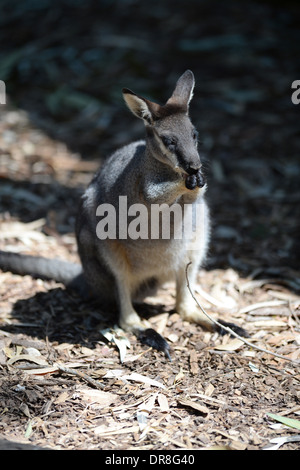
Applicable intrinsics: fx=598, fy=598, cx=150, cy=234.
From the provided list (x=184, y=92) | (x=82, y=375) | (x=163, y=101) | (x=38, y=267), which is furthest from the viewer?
(x=163, y=101)

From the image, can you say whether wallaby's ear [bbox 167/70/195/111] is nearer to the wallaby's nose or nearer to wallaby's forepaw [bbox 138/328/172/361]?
the wallaby's nose

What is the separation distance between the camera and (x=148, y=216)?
431 centimetres

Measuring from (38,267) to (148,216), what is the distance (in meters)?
1.33

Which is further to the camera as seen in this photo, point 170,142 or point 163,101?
point 163,101

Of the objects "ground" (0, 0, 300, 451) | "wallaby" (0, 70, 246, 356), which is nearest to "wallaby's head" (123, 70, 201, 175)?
"wallaby" (0, 70, 246, 356)

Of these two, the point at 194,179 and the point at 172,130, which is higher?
the point at 172,130

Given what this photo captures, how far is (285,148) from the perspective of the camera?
755cm

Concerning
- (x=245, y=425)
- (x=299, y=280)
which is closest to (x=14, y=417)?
(x=245, y=425)

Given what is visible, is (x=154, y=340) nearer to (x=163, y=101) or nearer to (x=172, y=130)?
(x=172, y=130)

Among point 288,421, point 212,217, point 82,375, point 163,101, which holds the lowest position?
point 288,421

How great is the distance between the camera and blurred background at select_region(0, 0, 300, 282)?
6449 mm

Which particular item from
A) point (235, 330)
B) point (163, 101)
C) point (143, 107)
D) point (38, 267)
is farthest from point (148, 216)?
point (163, 101)

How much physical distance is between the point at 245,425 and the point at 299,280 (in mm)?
2123

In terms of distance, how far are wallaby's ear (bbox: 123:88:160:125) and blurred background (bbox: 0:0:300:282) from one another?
6.55 ft
